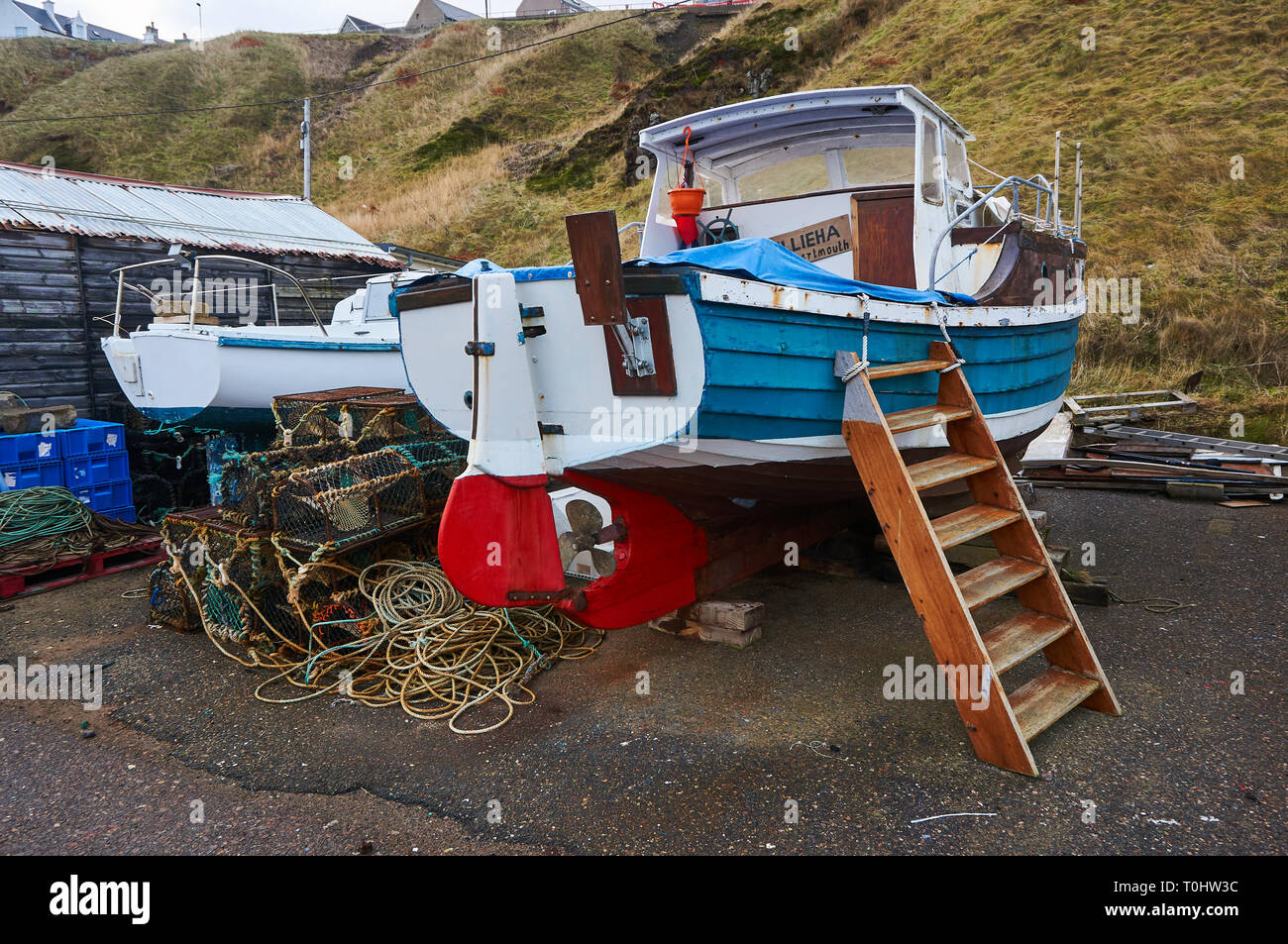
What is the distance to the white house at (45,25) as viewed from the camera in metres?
51.6

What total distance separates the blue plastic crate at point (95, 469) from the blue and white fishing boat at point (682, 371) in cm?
470

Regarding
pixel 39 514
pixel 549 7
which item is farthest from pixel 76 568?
pixel 549 7

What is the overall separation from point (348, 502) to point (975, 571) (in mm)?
3779

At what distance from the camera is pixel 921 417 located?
4.02m

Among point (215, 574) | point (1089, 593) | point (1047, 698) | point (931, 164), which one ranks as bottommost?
point (1047, 698)

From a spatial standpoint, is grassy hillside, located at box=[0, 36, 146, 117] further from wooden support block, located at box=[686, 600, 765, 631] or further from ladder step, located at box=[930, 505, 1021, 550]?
ladder step, located at box=[930, 505, 1021, 550]

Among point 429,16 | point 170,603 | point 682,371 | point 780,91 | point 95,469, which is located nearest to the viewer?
point 682,371

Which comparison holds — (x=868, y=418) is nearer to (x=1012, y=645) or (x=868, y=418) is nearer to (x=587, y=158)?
(x=1012, y=645)

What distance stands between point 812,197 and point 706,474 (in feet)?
10.4

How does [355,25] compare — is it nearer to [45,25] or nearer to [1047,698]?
[45,25]

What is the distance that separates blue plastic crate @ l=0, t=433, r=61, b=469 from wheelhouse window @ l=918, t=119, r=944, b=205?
732 centimetres

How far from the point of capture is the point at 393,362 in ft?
31.0

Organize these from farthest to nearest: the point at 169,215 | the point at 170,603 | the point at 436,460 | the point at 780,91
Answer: the point at 780,91 → the point at 169,215 → the point at 436,460 → the point at 170,603

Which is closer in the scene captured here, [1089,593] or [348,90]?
[1089,593]
